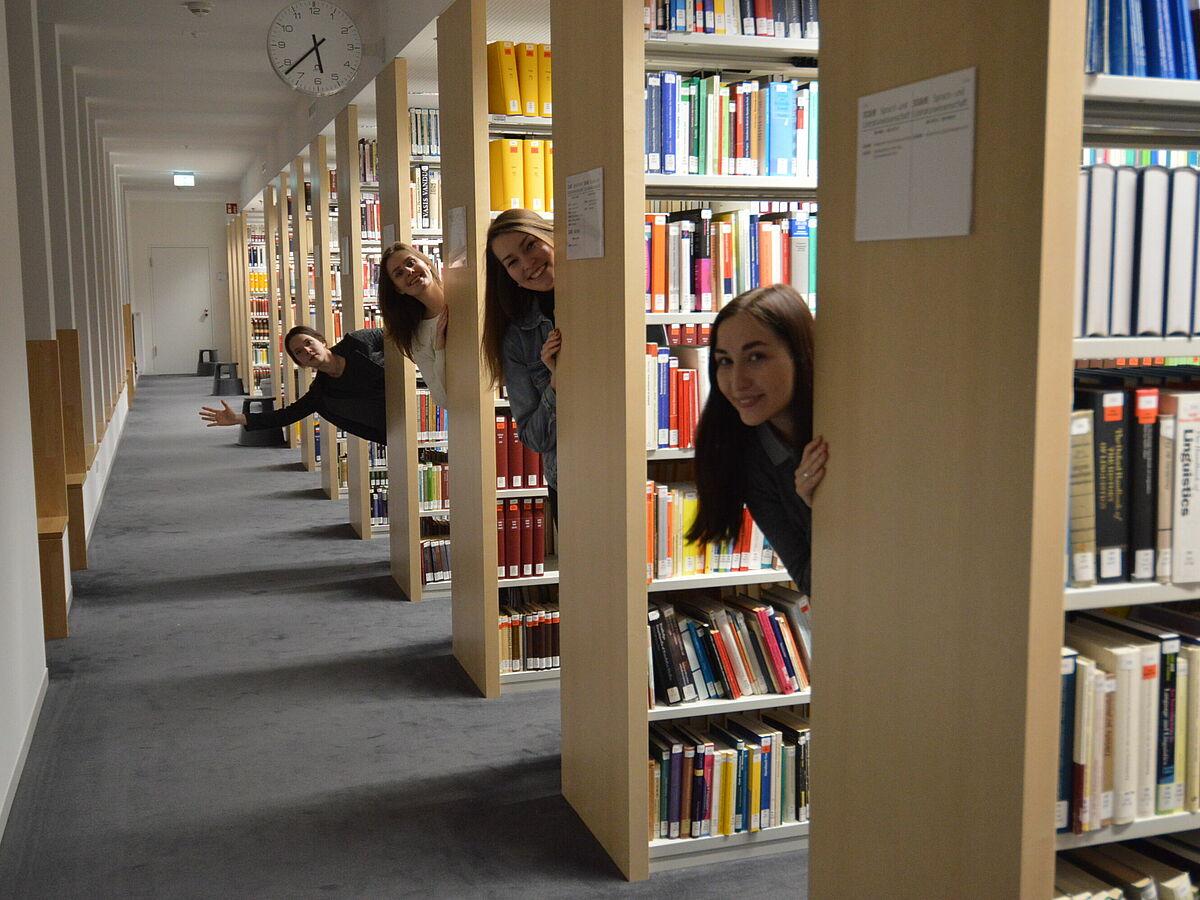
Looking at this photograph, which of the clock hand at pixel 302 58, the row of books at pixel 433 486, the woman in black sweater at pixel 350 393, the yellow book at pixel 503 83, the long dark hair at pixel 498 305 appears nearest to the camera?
the long dark hair at pixel 498 305

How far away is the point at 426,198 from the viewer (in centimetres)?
637

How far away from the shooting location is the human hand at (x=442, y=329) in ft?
14.9

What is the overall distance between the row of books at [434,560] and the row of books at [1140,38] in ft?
15.2

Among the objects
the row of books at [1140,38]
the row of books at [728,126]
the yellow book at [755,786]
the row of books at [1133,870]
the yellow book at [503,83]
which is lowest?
the yellow book at [755,786]

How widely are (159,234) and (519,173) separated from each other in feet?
64.4

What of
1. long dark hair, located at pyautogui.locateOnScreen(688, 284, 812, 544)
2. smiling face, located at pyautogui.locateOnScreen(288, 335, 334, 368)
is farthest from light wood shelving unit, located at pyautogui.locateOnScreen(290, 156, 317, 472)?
long dark hair, located at pyautogui.locateOnScreen(688, 284, 812, 544)

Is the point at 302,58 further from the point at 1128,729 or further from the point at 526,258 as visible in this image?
the point at 1128,729

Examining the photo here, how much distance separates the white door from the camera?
2167cm

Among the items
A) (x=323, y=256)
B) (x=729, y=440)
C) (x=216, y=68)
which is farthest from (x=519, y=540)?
(x=216, y=68)

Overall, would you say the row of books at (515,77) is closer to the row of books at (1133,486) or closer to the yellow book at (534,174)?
the yellow book at (534,174)

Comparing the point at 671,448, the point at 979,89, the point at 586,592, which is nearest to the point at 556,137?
the point at 671,448

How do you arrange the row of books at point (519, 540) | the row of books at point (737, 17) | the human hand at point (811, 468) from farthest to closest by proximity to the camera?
the row of books at point (519, 540) < the row of books at point (737, 17) < the human hand at point (811, 468)

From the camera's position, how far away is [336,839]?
3.12 m

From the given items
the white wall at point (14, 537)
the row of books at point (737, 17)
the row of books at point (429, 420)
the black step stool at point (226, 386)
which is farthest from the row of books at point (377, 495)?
the black step stool at point (226, 386)
